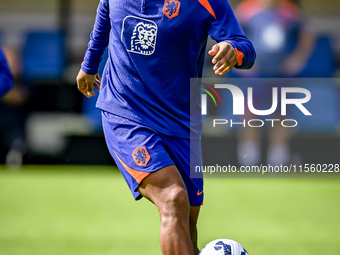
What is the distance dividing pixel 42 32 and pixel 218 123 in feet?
13.2

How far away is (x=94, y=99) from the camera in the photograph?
9266mm

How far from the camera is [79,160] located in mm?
9500

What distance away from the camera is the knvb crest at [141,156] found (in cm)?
290

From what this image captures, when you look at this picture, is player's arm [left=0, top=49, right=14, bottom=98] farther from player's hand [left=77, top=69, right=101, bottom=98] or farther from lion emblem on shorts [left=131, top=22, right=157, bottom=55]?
lion emblem on shorts [left=131, top=22, right=157, bottom=55]

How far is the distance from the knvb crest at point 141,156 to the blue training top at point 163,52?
18cm

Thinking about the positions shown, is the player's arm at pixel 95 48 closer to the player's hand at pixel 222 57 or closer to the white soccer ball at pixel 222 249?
the player's hand at pixel 222 57

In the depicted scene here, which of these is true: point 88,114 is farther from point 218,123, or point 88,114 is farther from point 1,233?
point 1,233

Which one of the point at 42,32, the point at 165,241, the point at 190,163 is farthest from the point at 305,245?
the point at 42,32

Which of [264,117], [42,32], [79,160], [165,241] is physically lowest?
[79,160]

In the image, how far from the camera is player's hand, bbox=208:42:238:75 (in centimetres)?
274

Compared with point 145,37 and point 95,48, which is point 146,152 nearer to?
point 145,37

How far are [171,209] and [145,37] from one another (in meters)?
1.06

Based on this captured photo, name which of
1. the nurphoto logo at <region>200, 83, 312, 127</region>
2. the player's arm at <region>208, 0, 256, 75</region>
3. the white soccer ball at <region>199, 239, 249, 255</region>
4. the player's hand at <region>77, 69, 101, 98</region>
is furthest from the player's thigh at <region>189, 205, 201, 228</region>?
the nurphoto logo at <region>200, 83, 312, 127</region>

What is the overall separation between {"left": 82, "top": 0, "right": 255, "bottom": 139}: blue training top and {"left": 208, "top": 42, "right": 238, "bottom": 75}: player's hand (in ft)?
0.60
